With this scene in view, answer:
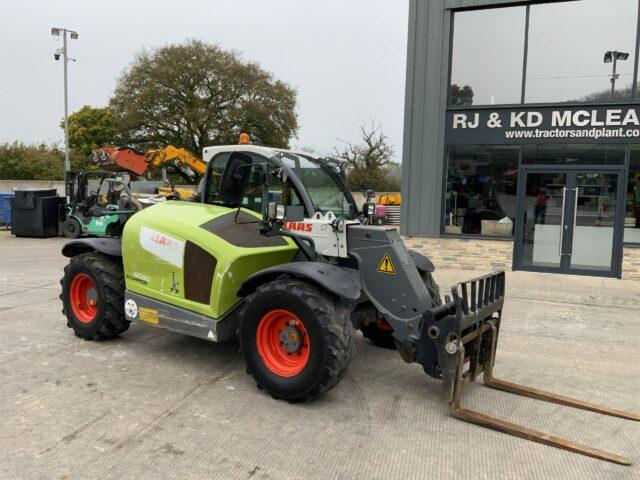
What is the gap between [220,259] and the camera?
4.54 meters

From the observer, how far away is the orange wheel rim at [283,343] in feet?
13.9

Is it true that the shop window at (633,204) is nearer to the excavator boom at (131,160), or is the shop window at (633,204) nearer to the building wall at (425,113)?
the building wall at (425,113)

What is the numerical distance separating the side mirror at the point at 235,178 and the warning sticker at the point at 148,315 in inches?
50.5

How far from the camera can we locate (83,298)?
595 centimetres

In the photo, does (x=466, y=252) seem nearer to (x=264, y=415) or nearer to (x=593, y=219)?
(x=593, y=219)

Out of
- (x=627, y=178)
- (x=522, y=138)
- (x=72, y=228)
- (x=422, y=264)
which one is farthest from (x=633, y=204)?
(x=72, y=228)

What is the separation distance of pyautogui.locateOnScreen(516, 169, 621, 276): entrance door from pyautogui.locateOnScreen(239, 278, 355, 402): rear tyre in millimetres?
8311

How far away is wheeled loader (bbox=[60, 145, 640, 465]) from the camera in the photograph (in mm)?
4000

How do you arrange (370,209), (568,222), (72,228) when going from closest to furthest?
1. (370,209)
2. (568,222)
3. (72,228)

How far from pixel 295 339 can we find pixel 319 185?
1619mm

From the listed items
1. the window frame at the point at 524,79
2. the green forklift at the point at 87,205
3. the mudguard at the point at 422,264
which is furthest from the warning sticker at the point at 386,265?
the green forklift at the point at 87,205

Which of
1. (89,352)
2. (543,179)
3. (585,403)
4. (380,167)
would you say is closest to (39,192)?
(89,352)

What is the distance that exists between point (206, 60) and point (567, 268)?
29.2 m

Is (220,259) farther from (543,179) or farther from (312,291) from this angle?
(543,179)
